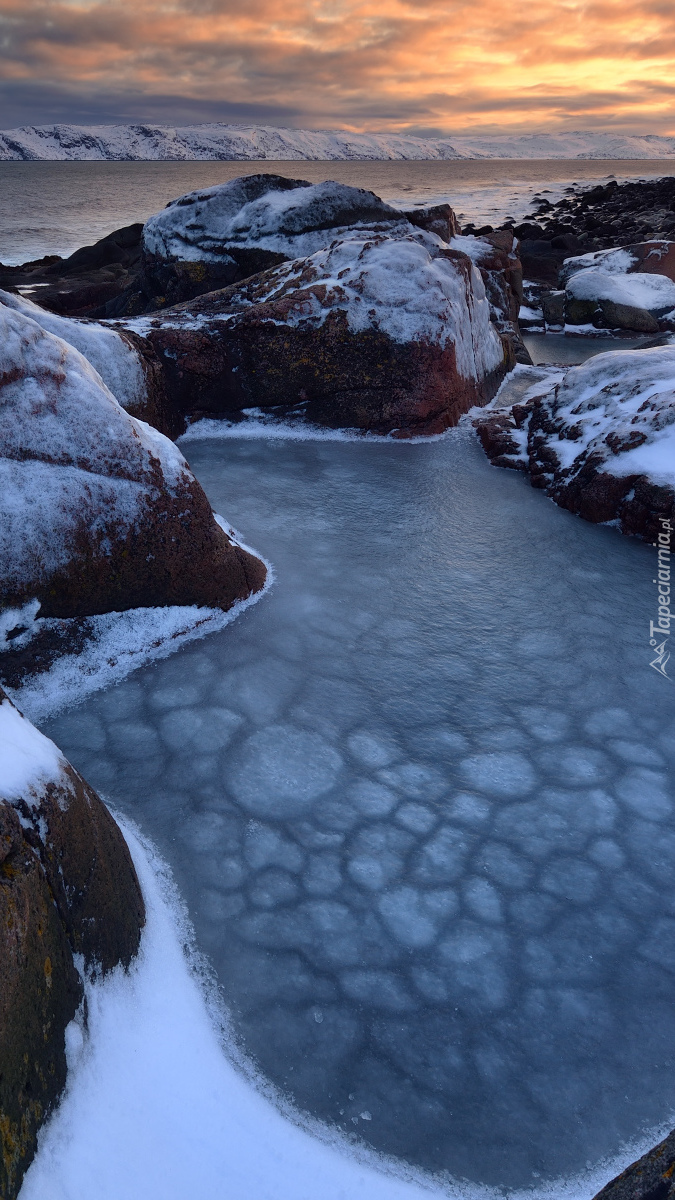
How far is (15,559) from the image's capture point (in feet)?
11.6

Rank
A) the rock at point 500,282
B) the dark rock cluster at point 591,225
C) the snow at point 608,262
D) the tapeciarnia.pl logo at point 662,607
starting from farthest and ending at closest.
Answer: the dark rock cluster at point 591,225 < the snow at point 608,262 < the rock at point 500,282 < the tapeciarnia.pl logo at point 662,607

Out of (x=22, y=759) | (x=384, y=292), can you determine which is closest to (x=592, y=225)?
(x=384, y=292)

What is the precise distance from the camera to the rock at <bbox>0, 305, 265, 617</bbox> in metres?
3.63

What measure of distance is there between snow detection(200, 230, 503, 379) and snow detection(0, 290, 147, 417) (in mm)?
1311

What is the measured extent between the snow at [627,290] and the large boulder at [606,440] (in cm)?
631

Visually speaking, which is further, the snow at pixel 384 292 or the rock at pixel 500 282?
the rock at pixel 500 282

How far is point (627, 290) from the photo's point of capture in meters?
12.4

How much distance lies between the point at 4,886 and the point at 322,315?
6347 millimetres

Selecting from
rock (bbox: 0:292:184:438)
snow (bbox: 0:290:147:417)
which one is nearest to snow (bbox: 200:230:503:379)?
rock (bbox: 0:292:184:438)

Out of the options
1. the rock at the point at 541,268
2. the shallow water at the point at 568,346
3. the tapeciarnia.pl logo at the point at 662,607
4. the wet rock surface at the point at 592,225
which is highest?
the wet rock surface at the point at 592,225

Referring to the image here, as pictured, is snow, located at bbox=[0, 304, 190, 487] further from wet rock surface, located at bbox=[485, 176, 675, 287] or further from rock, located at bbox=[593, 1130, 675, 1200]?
wet rock surface, located at bbox=[485, 176, 675, 287]

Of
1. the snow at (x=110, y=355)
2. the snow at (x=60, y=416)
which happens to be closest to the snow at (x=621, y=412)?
the snow at (x=60, y=416)

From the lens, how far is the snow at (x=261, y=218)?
9.57 metres

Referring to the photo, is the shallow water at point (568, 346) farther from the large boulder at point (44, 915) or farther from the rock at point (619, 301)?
the large boulder at point (44, 915)
